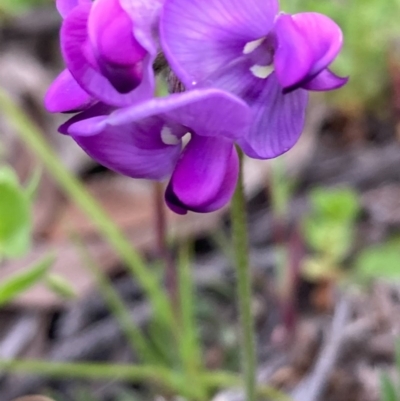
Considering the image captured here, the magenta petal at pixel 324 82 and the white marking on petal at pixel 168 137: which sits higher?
the magenta petal at pixel 324 82

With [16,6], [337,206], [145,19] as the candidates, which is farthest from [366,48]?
[145,19]

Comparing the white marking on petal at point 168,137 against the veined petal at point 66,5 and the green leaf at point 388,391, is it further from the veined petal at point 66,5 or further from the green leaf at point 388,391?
the green leaf at point 388,391

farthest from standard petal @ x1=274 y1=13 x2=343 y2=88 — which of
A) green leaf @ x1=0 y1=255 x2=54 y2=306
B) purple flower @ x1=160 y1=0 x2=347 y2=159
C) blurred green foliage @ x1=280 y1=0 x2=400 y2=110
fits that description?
blurred green foliage @ x1=280 y1=0 x2=400 y2=110

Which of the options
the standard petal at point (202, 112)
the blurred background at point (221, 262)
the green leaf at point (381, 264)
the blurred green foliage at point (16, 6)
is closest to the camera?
the standard petal at point (202, 112)

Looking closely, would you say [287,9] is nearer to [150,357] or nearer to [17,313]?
[150,357]

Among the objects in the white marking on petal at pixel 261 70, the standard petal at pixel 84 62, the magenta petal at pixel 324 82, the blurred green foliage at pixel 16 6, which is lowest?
the blurred green foliage at pixel 16 6

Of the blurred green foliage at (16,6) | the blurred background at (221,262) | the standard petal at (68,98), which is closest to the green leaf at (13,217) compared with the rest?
the blurred background at (221,262)

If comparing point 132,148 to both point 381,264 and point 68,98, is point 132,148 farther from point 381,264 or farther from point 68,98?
point 381,264
